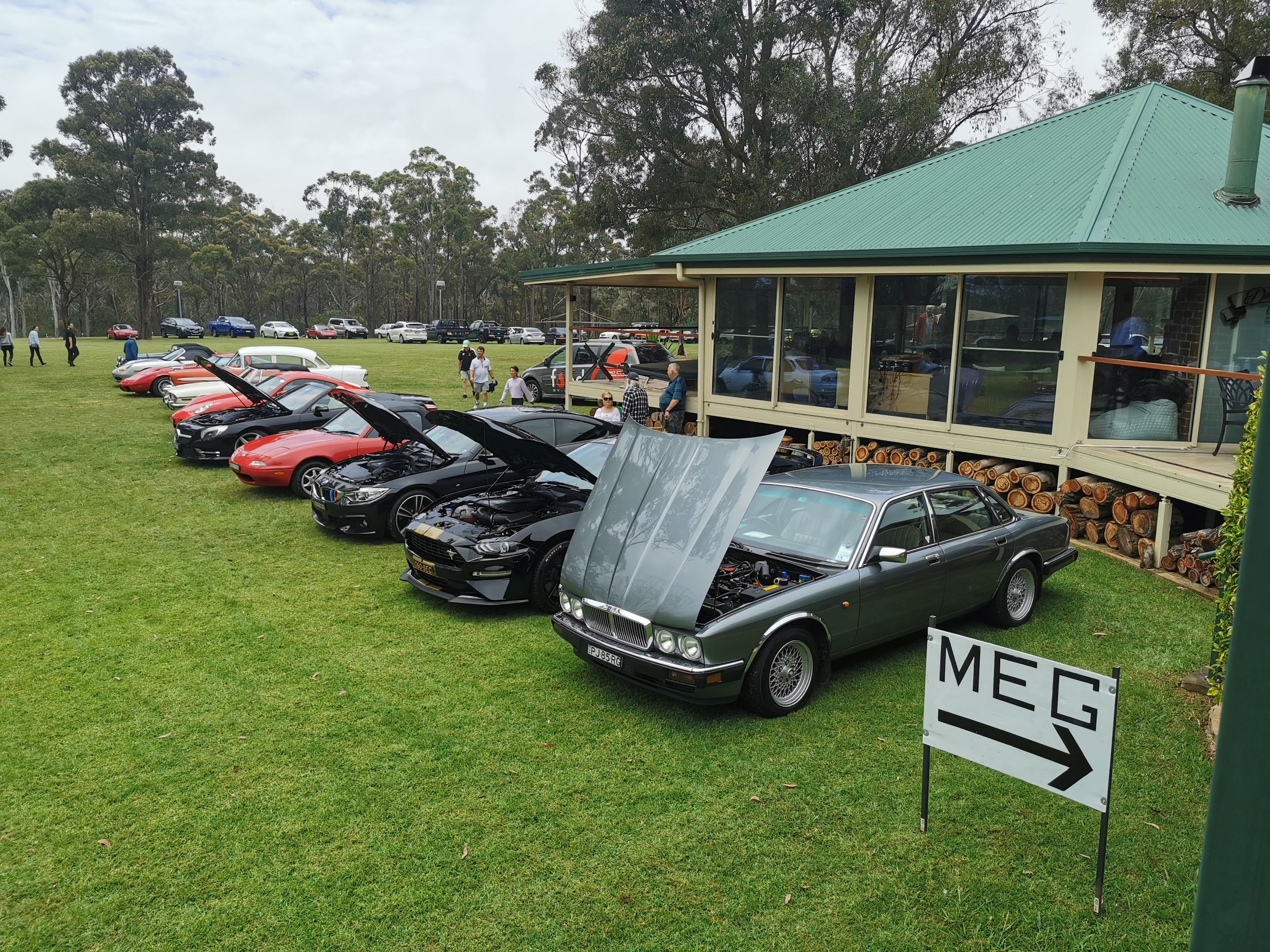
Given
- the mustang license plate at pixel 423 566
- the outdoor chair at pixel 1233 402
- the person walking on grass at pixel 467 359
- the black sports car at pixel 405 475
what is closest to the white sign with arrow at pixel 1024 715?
the mustang license plate at pixel 423 566

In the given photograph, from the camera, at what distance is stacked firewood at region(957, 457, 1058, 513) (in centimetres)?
1113

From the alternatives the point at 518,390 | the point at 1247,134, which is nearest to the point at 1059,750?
the point at 1247,134

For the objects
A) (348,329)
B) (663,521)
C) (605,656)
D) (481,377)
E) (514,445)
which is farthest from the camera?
(348,329)

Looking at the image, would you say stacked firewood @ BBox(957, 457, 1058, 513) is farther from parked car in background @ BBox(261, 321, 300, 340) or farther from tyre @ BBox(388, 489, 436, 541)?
parked car in background @ BBox(261, 321, 300, 340)

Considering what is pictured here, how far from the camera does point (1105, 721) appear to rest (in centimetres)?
402

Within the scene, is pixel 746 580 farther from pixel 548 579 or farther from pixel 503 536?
pixel 503 536

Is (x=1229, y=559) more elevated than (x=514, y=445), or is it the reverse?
(x=514, y=445)

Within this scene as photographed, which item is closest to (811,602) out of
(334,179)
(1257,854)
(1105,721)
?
(1105,721)

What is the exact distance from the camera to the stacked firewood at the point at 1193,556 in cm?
897

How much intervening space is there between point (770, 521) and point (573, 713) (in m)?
2.17

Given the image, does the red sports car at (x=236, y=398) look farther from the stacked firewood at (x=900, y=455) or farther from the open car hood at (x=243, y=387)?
the stacked firewood at (x=900, y=455)

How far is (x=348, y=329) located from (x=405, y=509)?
5887 cm

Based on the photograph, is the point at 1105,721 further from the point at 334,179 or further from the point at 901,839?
the point at 334,179

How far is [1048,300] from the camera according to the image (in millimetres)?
11281
